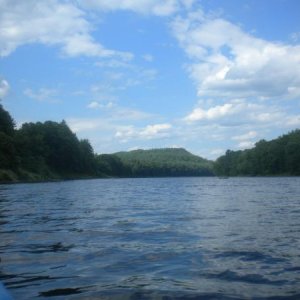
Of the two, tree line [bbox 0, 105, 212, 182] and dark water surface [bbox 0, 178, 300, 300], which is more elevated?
tree line [bbox 0, 105, 212, 182]

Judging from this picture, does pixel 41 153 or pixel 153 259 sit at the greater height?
pixel 41 153

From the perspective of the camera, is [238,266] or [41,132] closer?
[238,266]

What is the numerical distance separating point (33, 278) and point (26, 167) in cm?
12202

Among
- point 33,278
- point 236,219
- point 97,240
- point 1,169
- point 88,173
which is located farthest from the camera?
point 88,173

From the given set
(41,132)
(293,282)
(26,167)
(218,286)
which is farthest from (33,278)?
(41,132)

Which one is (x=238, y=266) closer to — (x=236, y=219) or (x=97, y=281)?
(x=97, y=281)

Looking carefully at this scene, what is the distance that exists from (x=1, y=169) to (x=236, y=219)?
298 feet

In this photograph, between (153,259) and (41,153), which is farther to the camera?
(41,153)

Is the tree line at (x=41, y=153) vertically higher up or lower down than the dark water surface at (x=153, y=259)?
higher up

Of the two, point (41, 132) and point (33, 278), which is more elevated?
point (41, 132)

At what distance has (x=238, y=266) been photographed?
411 inches

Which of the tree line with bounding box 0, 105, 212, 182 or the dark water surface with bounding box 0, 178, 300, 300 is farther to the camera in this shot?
the tree line with bounding box 0, 105, 212, 182

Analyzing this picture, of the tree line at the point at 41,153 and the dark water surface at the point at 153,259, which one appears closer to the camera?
the dark water surface at the point at 153,259

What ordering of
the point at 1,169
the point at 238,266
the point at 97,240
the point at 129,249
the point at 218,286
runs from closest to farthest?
the point at 218,286 < the point at 238,266 < the point at 129,249 < the point at 97,240 < the point at 1,169
